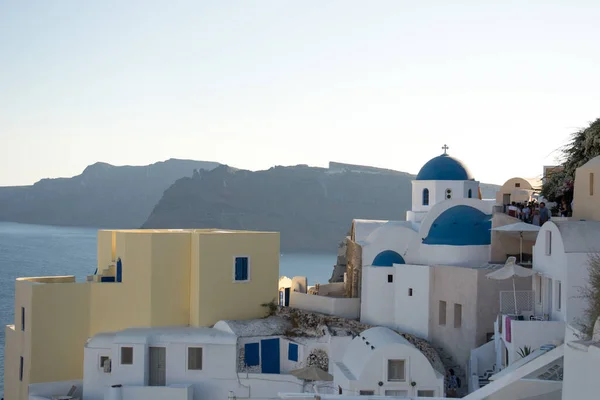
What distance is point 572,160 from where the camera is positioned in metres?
28.6

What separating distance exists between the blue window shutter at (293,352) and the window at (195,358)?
2.92 m

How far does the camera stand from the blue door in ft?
86.2

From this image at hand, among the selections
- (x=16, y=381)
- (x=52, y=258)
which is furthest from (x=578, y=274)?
(x=52, y=258)

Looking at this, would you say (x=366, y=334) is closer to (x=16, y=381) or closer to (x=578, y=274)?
(x=578, y=274)

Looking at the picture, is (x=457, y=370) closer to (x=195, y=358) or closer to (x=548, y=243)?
(x=548, y=243)

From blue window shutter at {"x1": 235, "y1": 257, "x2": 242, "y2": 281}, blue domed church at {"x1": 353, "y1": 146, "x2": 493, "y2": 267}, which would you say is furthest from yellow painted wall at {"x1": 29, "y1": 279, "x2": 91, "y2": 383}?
blue domed church at {"x1": 353, "y1": 146, "x2": 493, "y2": 267}

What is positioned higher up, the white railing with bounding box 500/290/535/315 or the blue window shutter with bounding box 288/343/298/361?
the white railing with bounding box 500/290/535/315

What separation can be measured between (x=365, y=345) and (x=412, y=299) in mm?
4265

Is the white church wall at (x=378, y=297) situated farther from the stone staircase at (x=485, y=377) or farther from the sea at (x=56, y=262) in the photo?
the sea at (x=56, y=262)

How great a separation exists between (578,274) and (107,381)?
14.2 m

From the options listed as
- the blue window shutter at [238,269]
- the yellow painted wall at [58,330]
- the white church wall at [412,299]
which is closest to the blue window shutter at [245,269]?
the blue window shutter at [238,269]

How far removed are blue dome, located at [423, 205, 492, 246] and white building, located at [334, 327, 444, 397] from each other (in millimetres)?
5322

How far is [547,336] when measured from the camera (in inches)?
802

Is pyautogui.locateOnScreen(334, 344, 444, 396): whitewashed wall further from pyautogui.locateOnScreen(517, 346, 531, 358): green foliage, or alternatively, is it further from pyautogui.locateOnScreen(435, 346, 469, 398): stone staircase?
pyautogui.locateOnScreen(517, 346, 531, 358): green foliage
